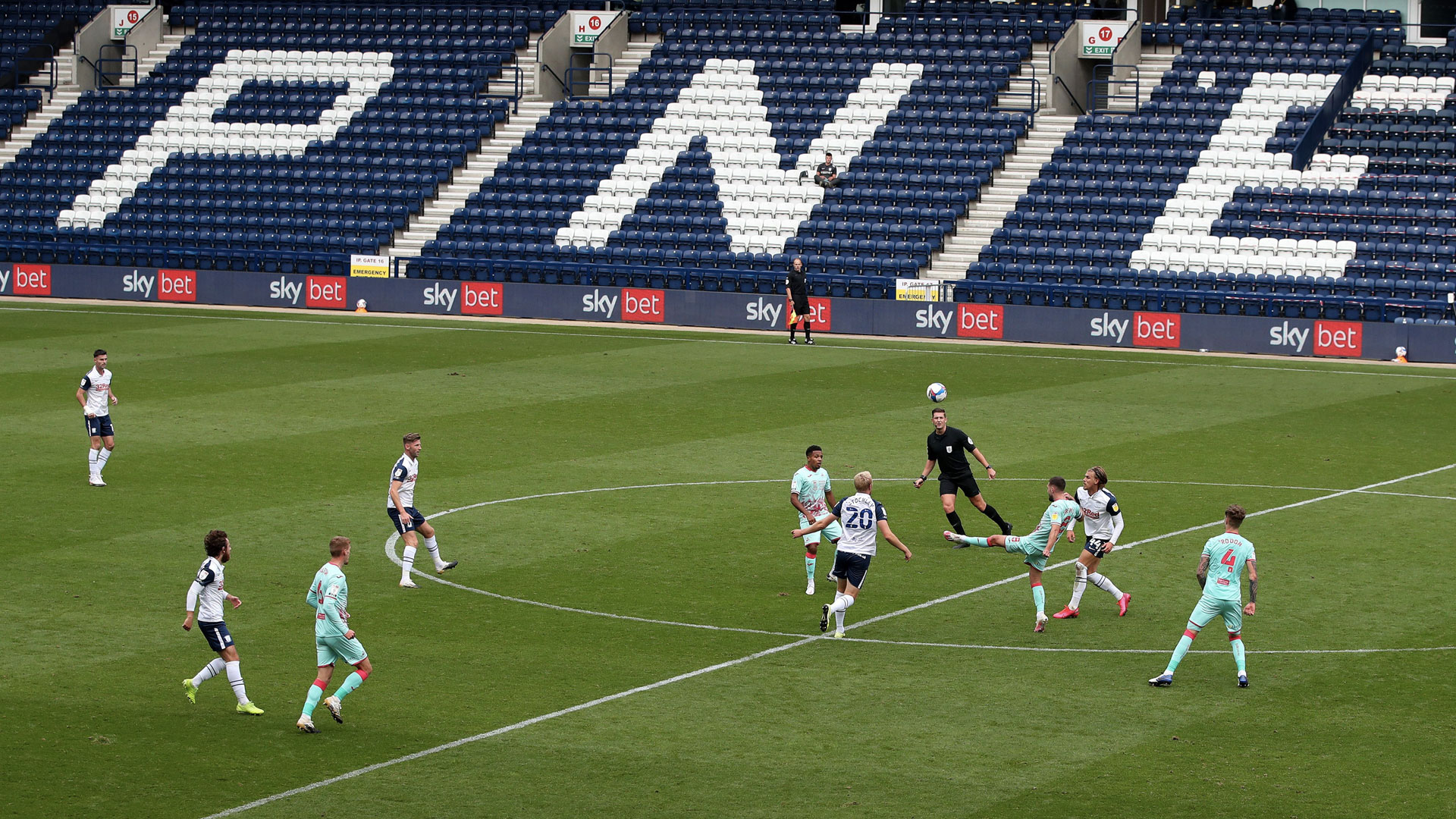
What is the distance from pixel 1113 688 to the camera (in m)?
16.0

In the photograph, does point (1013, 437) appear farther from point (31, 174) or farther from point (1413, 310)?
point (31, 174)

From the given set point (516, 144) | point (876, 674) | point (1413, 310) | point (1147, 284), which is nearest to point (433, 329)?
point (516, 144)

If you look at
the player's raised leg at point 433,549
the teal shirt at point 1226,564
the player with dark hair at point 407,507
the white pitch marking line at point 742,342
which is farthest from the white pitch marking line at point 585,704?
the white pitch marking line at point 742,342

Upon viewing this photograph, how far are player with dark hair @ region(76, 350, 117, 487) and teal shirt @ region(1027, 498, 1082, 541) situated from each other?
13.4 metres

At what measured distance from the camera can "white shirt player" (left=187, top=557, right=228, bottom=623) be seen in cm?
1489

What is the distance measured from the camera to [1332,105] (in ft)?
160

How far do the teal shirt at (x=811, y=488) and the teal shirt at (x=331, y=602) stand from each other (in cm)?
626

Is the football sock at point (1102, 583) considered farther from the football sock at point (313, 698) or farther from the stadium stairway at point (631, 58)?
the stadium stairway at point (631, 58)

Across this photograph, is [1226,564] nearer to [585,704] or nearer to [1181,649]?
[1181,649]

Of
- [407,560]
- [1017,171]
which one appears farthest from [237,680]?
[1017,171]

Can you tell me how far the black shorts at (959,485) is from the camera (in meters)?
22.2

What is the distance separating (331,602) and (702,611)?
5115 mm

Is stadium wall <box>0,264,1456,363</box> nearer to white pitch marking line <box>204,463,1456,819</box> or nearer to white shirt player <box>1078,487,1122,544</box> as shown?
white pitch marking line <box>204,463,1456,819</box>

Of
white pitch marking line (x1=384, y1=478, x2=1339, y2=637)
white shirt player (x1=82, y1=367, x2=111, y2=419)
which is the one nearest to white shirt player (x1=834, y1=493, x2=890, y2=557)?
white pitch marking line (x1=384, y1=478, x2=1339, y2=637)
